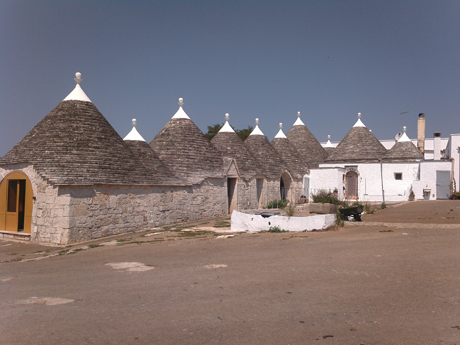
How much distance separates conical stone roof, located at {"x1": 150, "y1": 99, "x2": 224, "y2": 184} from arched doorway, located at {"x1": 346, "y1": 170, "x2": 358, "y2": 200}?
1165cm

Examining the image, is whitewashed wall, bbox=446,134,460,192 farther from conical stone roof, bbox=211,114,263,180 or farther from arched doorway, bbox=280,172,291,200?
conical stone roof, bbox=211,114,263,180

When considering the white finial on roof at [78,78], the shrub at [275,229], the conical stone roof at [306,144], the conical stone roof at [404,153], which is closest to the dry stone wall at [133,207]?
the white finial on roof at [78,78]

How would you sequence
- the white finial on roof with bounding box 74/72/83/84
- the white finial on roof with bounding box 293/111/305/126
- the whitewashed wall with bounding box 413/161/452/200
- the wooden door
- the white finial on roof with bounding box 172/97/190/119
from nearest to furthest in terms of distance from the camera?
the white finial on roof with bounding box 74/72/83/84 → the white finial on roof with bounding box 172/97/190/119 → the wooden door → the whitewashed wall with bounding box 413/161/452/200 → the white finial on roof with bounding box 293/111/305/126

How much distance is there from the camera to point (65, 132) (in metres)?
13.7

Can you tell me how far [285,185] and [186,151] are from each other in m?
9.89

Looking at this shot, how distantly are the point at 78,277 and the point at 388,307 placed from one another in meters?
5.11

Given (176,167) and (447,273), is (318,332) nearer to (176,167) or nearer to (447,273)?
(447,273)

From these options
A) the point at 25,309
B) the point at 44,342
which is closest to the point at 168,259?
the point at 25,309

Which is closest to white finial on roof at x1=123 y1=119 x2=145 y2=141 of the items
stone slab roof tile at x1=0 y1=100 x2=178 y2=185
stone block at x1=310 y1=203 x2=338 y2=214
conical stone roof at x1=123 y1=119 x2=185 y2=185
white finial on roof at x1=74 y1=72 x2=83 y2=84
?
conical stone roof at x1=123 y1=119 x2=185 y2=185

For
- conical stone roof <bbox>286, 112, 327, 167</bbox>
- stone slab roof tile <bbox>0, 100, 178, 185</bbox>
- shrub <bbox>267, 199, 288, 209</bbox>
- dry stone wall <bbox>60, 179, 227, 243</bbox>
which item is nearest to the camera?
dry stone wall <bbox>60, 179, 227, 243</bbox>

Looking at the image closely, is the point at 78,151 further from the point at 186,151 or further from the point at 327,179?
the point at 327,179

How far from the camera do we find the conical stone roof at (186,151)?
59.1ft

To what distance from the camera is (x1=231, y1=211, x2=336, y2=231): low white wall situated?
1139 centimetres

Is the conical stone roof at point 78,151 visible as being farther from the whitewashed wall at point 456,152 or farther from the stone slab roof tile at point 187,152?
the whitewashed wall at point 456,152
